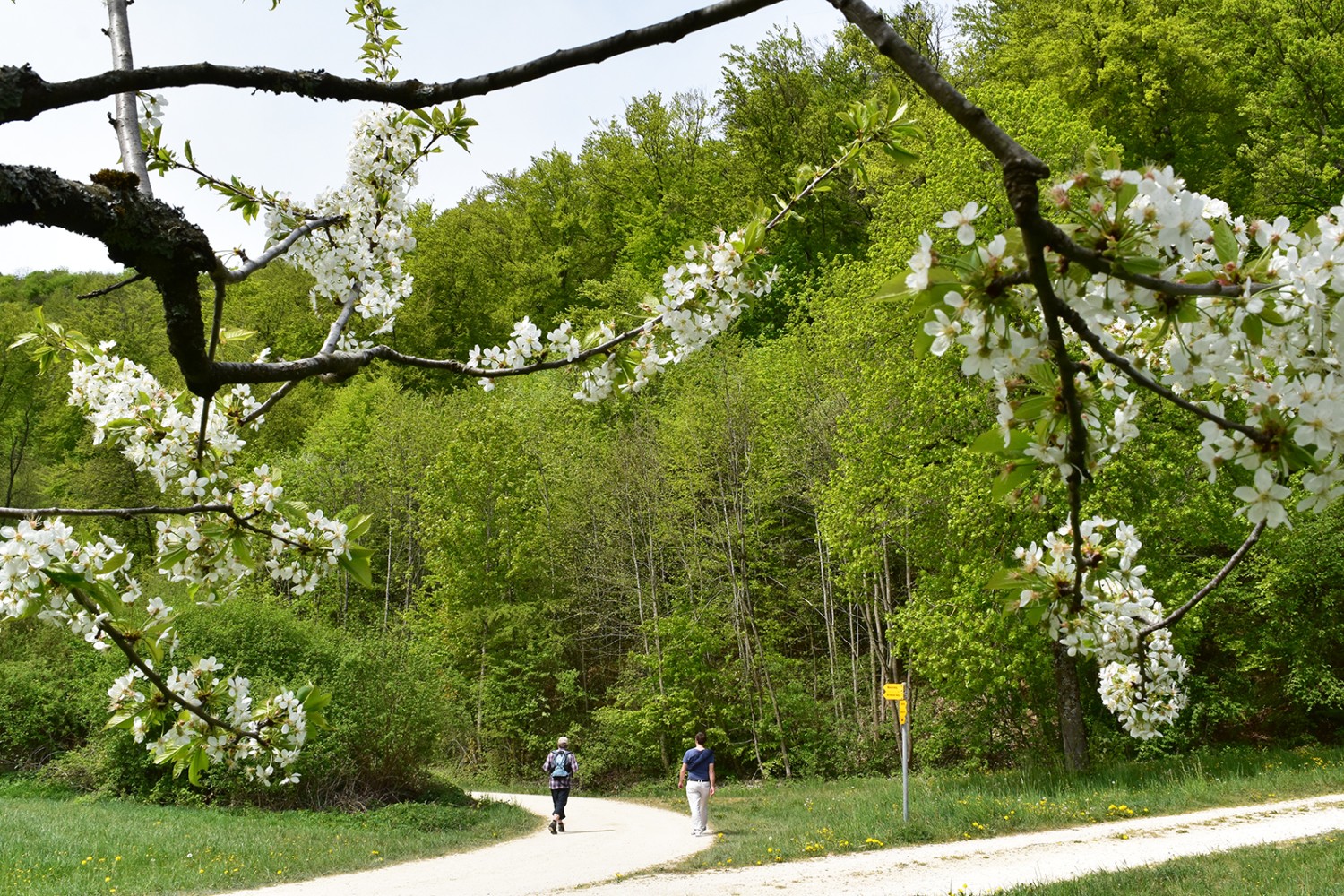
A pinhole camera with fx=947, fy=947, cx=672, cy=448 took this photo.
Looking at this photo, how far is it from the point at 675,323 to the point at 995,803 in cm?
1053

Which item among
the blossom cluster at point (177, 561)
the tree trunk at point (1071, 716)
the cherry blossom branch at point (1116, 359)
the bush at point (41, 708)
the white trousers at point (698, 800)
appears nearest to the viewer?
the cherry blossom branch at point (1116, 359)

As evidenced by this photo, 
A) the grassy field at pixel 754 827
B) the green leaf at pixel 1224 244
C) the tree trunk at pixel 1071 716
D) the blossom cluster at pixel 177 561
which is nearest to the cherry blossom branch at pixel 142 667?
the blossom cluster at pixel 177 561

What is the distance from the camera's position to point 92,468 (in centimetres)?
2609

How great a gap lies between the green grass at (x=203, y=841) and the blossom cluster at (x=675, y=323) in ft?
25.0

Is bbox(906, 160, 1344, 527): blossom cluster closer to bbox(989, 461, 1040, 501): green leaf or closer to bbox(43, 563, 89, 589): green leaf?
bbox(989, 461, 1040, 501): green leaf

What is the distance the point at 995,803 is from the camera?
37.1 ft

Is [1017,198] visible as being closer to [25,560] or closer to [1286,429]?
[1286,429]

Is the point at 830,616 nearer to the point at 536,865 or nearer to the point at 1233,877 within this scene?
the point at 536,865

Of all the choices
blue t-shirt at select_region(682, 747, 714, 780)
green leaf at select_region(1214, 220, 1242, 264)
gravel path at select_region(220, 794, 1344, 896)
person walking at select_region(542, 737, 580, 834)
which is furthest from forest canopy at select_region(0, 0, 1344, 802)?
blue t-shirt at select_region(682, 747, 714, 780)

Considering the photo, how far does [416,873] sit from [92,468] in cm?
2155

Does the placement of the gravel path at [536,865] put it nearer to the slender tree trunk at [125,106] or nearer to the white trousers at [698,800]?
the white trousers at [698,800]

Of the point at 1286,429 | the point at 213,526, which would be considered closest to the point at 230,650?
the point at 213,526

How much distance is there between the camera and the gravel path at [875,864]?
7.94 meters

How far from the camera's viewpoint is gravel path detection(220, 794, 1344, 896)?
313 inches
